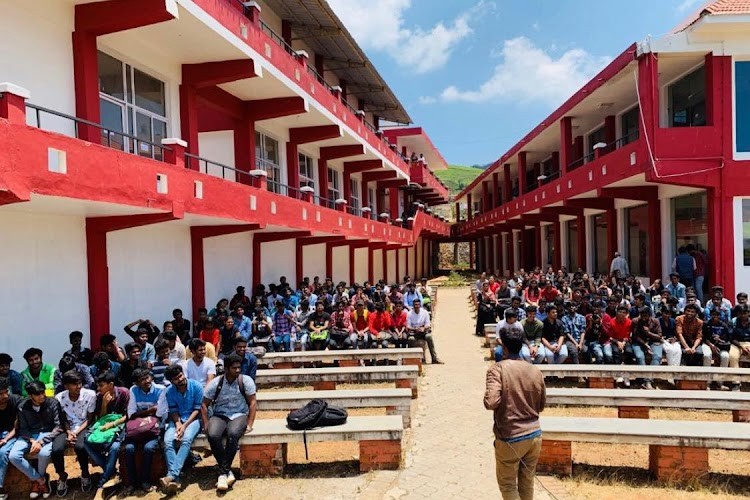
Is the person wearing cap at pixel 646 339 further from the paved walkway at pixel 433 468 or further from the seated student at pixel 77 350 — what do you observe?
the seated student at pixel 77 350

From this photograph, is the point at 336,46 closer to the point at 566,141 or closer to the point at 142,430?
the point at 566,141

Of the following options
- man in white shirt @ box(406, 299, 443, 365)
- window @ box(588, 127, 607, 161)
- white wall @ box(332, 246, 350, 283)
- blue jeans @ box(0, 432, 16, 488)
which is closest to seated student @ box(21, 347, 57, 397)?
blue jeans @ box(0, 432, 16, 488)

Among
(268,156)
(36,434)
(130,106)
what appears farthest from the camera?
(268,156)

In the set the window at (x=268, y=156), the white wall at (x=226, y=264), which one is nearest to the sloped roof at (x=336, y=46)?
the window at (x=268, y=156)

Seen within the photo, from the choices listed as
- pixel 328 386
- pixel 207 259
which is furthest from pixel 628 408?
pixel 207 259

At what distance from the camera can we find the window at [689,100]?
1299 centimetres

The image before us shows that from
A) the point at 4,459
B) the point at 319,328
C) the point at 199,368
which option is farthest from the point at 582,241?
the point at 4,459

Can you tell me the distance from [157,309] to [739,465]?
9.56 meters

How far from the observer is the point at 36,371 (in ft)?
22.5

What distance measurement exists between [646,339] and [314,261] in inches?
499

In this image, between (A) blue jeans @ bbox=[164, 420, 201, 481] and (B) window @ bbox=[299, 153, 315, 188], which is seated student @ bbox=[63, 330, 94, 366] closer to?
(A) blue jeans @ bbox=[164, 420, 201, 481]

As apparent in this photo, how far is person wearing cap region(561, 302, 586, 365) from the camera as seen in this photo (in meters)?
9.47

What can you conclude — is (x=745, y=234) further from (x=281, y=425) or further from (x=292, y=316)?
(x=281, y=425)

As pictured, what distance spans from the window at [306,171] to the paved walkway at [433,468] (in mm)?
11246
